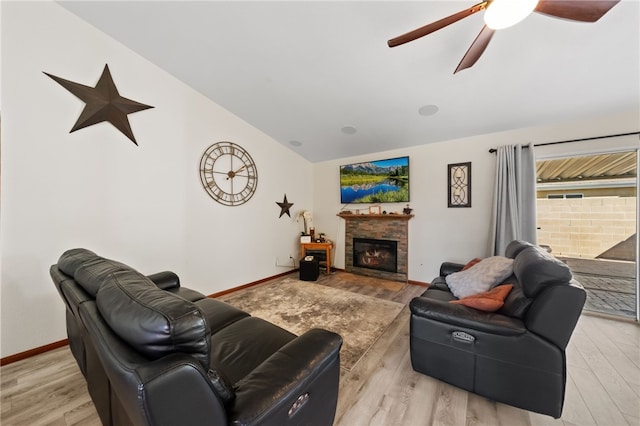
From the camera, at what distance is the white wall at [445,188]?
286cm

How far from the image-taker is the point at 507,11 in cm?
127

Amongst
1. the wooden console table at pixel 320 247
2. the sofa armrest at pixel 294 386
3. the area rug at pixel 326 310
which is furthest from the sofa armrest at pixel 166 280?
the wooden console table at pixel 320 247

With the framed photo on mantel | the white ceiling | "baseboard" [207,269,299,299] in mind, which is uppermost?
the white ceiling

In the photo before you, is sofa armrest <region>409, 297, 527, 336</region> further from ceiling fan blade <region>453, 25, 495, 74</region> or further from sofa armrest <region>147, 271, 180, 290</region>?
sofa armrest <region>147, 271, 180, 290</region>

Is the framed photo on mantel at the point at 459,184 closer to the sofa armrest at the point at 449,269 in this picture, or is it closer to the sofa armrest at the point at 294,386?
the sofa armrest at the point at 449,269

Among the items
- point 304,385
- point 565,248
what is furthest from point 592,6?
point 565,248

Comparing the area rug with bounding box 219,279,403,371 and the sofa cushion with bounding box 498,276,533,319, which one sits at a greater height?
the sofa cushion with bounding box 498,276,533,319

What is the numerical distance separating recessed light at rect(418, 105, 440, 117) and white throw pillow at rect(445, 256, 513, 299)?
A: 1.96 metres

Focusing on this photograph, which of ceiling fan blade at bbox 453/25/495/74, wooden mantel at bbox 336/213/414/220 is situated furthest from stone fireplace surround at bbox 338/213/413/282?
ceiling fan blade at bbox 453/25/495/74

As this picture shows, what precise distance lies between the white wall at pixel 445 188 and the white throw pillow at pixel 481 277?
1.43m

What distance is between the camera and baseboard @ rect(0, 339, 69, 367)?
1981 millimetres

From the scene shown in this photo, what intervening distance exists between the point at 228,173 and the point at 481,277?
3467 millimetres

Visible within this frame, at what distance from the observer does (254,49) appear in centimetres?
242

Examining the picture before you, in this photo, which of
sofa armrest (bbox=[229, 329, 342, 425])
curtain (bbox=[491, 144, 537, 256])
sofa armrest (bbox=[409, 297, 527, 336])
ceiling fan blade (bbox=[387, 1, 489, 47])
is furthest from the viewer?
curtain (bbox=[491, 144, 537, 256])
